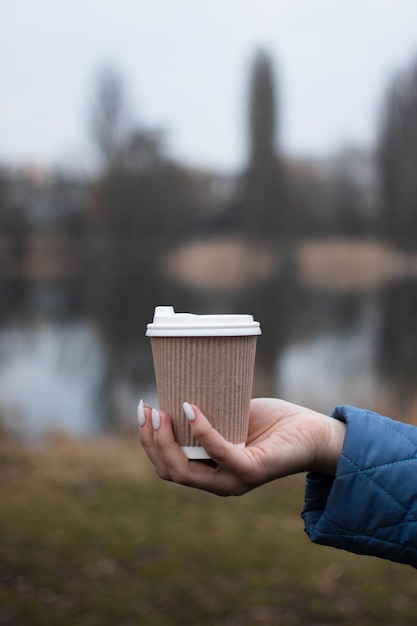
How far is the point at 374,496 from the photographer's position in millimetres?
1049

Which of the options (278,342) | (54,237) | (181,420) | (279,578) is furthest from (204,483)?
(54,237)

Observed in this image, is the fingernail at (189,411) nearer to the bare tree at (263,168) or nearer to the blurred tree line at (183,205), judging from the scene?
the blurred tree line at (183,205)

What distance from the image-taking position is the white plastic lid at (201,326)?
1048 millimetres

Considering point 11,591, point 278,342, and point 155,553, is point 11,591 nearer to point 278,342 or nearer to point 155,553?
point 155,553

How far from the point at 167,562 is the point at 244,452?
229cm

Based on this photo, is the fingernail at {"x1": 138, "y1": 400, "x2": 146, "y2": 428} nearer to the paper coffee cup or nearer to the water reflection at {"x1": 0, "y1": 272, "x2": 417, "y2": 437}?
the paper coffee cup

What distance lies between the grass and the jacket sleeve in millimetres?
1830

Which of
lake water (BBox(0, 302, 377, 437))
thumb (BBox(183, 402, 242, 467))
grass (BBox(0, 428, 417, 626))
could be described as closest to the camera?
thumb (BBox(183, 402, 242, 467))

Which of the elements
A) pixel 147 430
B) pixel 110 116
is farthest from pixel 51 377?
pixel 147 430

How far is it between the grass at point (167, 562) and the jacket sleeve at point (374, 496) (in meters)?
1.83

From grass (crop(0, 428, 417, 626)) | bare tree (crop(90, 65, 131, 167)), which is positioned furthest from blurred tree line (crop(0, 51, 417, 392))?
grass (crop(0, 428, 417, 626))

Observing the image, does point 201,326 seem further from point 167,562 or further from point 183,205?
point 183,205

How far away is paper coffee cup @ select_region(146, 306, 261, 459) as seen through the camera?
3.47 ft

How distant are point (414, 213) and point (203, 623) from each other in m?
2.74
